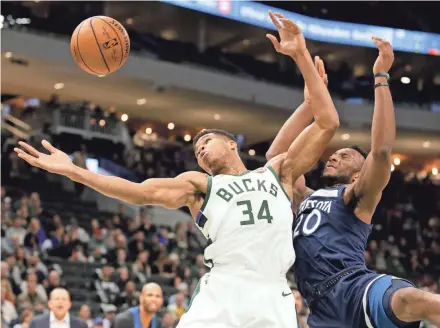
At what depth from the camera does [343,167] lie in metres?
5.47

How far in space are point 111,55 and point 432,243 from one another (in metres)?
20.3

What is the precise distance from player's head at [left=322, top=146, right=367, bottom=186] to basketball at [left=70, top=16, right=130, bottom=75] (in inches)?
67.5

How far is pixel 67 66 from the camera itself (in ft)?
68.6

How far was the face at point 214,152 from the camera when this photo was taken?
16.3 feet

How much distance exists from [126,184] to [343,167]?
5.33ft

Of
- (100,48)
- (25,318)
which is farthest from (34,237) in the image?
(100,48)

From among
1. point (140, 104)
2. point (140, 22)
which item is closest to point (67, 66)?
point (140, 104)

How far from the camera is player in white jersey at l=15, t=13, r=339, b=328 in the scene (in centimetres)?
449

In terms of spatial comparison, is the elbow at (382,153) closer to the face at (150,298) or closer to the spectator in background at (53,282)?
the face at (150,298)

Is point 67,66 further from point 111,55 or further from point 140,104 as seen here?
point 111,55

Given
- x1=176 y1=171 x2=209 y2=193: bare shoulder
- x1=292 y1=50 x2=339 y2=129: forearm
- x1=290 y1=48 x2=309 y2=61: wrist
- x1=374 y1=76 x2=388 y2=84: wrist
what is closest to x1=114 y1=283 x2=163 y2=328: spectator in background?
x1=176 y1=171 x2=209 y2=193: bare shoulder

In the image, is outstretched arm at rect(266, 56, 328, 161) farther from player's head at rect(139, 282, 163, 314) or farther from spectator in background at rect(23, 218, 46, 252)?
spectator in background at rect(23, 218, 46, 252)

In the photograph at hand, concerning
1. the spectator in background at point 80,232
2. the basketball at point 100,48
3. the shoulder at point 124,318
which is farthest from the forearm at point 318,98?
the spectator in background at point 80,232

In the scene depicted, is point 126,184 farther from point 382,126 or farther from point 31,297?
point 31,297
